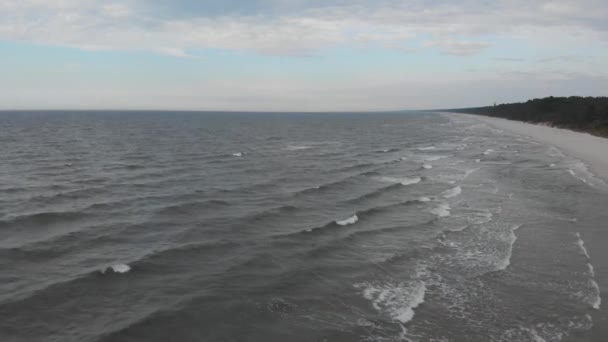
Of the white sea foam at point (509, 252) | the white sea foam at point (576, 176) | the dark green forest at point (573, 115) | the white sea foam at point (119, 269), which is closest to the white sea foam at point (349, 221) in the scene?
the white sea foam at point (509, 252)

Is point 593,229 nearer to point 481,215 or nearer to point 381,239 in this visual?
point 481,215

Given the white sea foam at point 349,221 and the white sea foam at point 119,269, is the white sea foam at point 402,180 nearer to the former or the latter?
the white sea foam at point 349,221

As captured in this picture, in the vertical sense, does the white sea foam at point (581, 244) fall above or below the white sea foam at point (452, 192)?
below

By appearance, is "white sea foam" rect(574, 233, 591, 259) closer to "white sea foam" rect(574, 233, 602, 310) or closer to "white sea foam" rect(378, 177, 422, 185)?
"white sea foam" rect(574, 233, 602, 310)

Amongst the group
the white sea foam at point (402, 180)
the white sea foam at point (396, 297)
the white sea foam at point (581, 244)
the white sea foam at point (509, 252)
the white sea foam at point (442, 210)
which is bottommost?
the white sea foam at point (396, 297)

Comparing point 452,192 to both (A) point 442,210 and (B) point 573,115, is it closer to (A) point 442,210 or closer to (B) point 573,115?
(A) point 442,210

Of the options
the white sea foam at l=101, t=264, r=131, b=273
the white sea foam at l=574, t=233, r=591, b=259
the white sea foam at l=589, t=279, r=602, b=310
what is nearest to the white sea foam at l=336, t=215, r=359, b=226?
the white sea foam at l=574, t=233, r=591, b=259
